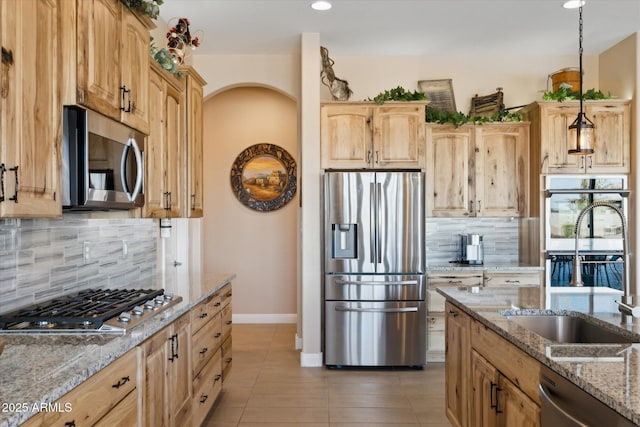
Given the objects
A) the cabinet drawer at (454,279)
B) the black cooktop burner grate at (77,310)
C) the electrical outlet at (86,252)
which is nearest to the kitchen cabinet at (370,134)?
the cabinet drawer at (454,279)

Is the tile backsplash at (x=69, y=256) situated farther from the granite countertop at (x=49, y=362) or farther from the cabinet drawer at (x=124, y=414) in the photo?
the cabinet drawer at (x=124, y=414)

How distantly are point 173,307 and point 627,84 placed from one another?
4477 mm

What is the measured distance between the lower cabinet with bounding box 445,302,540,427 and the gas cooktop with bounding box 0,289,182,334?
151 centimetres

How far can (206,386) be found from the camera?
Result: 9.95 feet

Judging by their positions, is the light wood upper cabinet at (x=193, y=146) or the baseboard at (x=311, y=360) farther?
the baseboard at (x=311, y=360)

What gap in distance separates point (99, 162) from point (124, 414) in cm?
105

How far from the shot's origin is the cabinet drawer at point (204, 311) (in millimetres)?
2761

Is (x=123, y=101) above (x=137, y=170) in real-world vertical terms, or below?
above

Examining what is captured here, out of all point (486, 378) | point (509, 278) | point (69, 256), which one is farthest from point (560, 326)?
point (69, 256)

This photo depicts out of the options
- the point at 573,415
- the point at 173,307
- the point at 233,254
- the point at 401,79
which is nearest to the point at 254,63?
the point at 401,79

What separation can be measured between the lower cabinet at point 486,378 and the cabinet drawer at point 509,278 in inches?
67.2

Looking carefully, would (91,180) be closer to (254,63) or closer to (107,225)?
(107,225)

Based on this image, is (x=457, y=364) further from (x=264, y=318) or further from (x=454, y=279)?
(x=264, y=318)

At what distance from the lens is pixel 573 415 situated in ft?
4.69
